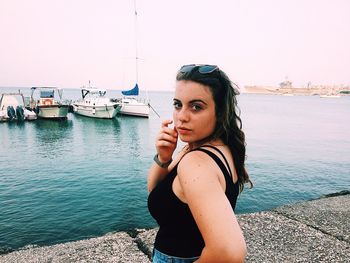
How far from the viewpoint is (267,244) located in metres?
6.03

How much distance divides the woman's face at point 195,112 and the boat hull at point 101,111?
1852 inches

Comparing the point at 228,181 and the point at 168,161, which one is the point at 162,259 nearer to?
the point at 168,161

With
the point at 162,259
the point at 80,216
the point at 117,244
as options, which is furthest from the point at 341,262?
the point at 80,216

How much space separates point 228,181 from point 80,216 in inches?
465

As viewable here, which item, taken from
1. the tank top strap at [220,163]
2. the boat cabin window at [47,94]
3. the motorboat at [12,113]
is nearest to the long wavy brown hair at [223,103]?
the tank top strap at [220,163]

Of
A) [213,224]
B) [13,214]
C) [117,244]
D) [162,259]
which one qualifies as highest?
[213,224]

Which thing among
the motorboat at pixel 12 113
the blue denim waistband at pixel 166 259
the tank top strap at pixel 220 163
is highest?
the tank top strap at pixel 220 163

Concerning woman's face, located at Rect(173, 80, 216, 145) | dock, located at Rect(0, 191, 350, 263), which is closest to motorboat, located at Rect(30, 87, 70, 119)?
dock, located at Rect(0, 191, 350, 263)

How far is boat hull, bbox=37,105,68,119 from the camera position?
147 ft

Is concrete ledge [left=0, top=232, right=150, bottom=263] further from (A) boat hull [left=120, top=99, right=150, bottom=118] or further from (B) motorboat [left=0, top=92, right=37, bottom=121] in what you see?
(A) boat hull [left=120, top=99, right=150, bottom=118]

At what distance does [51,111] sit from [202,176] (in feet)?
159

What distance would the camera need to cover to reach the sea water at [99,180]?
11125 millimetres

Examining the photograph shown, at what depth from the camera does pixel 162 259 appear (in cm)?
183

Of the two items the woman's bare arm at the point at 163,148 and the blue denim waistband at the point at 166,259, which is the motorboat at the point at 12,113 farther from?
the blue denim waistband at the point at 166,259
